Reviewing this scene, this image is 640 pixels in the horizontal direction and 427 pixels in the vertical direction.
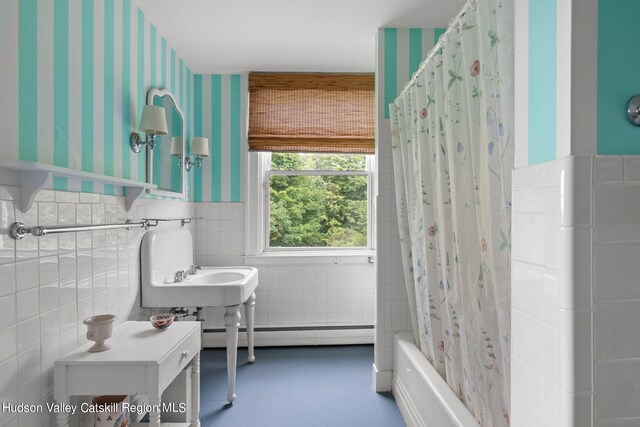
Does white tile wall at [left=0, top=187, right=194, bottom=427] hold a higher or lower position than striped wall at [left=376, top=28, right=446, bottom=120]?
lower

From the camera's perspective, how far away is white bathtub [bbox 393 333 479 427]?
1560 mm

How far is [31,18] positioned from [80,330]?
123 cm

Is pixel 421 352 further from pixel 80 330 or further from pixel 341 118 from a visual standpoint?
pixel 341 118

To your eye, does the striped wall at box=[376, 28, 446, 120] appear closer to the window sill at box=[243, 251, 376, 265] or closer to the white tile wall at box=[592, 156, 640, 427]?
the window sill at box=[243, 251, 376, 265]

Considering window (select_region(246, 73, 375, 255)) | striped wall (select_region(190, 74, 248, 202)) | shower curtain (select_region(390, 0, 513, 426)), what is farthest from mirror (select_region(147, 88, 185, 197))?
shower curtain (select_region(390, 0, 513, 426))

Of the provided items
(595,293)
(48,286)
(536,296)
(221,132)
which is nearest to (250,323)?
(221,132)

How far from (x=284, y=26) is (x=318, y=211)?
1.53m

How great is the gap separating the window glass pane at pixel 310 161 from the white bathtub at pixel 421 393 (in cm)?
159

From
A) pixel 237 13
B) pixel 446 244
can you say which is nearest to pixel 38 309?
pixel 446 244

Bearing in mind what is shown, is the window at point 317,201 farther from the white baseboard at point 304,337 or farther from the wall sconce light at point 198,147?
the white baseboard at point 304,337

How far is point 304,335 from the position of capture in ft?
11.1

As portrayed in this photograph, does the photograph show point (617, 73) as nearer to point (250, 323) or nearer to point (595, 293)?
point (595, 293)

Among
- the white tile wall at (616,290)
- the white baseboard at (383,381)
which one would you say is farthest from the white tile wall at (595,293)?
the white baseboard at (383,381)

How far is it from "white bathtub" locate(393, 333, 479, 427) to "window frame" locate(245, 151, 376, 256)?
114 cm
